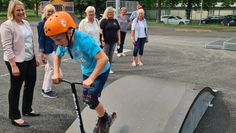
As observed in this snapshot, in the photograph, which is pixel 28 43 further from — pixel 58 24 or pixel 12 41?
pixel 58 24

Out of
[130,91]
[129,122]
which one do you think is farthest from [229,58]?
[129,122]

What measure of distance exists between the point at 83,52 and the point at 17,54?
1602mm

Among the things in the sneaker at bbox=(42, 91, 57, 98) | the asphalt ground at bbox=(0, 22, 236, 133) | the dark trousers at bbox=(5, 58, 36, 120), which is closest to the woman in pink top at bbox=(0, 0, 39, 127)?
the dark trousers at bbox=(5, 58, 36, 120)

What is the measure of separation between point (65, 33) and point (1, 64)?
8.03 m

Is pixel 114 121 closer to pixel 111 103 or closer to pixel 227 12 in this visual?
pixel 111 103

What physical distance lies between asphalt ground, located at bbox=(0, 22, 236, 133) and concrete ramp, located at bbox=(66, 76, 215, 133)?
31 centimetres

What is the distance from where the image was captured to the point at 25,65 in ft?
16.7

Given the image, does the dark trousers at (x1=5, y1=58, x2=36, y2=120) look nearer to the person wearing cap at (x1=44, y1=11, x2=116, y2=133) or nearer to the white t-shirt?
the white t-shirt

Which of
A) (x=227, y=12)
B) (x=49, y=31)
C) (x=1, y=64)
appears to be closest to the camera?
(x=49, y=31)

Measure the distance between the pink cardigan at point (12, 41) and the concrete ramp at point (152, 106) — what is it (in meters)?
1.35

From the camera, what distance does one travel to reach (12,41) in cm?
487

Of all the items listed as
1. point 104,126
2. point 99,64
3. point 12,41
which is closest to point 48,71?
point 12,41

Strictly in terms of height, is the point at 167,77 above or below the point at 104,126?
below

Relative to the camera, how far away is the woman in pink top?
4.80 meters
